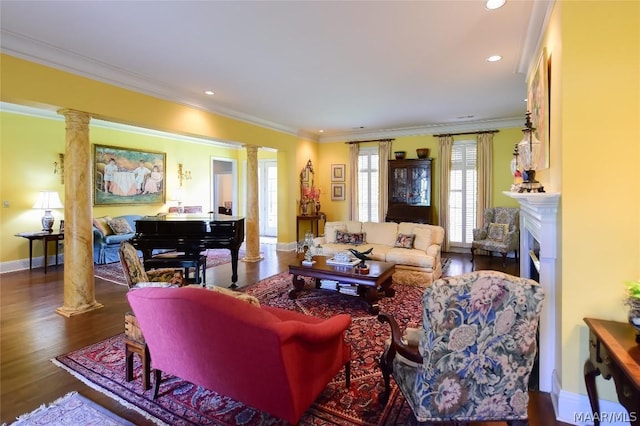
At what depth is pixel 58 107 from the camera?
3.79 metres

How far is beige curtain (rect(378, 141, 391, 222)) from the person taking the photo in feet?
27.7

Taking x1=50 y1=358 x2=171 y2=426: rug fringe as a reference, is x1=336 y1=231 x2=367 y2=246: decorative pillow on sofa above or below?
above

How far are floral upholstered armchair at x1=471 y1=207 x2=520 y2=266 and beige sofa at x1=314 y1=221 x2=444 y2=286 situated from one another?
4.65 feet

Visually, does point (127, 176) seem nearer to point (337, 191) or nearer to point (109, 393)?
point (337, 191)

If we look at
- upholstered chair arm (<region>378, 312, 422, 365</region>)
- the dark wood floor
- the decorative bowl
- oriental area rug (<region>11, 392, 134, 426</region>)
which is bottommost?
A: oriental area rug (<region>11, 392, 134, 426</region>)

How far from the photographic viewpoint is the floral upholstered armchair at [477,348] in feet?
5.15

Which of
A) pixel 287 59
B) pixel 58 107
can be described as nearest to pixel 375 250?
pixel 287 59

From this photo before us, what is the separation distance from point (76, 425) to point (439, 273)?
4899 millimetres

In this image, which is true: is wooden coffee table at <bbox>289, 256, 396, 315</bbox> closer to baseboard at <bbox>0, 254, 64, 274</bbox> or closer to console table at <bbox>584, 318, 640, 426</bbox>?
console table at <bbox>584, 318, 640, 426</bbox>

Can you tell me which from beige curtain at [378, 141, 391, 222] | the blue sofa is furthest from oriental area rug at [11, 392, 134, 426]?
beige curtain at [378, 141, 391, 222]

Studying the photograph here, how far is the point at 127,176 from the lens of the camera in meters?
7.66

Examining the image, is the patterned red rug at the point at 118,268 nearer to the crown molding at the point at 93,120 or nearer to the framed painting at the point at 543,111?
the crown molding at the point at 93,120

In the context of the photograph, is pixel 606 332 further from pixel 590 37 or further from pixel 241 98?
pixel 241 98

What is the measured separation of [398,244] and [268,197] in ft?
19.2
